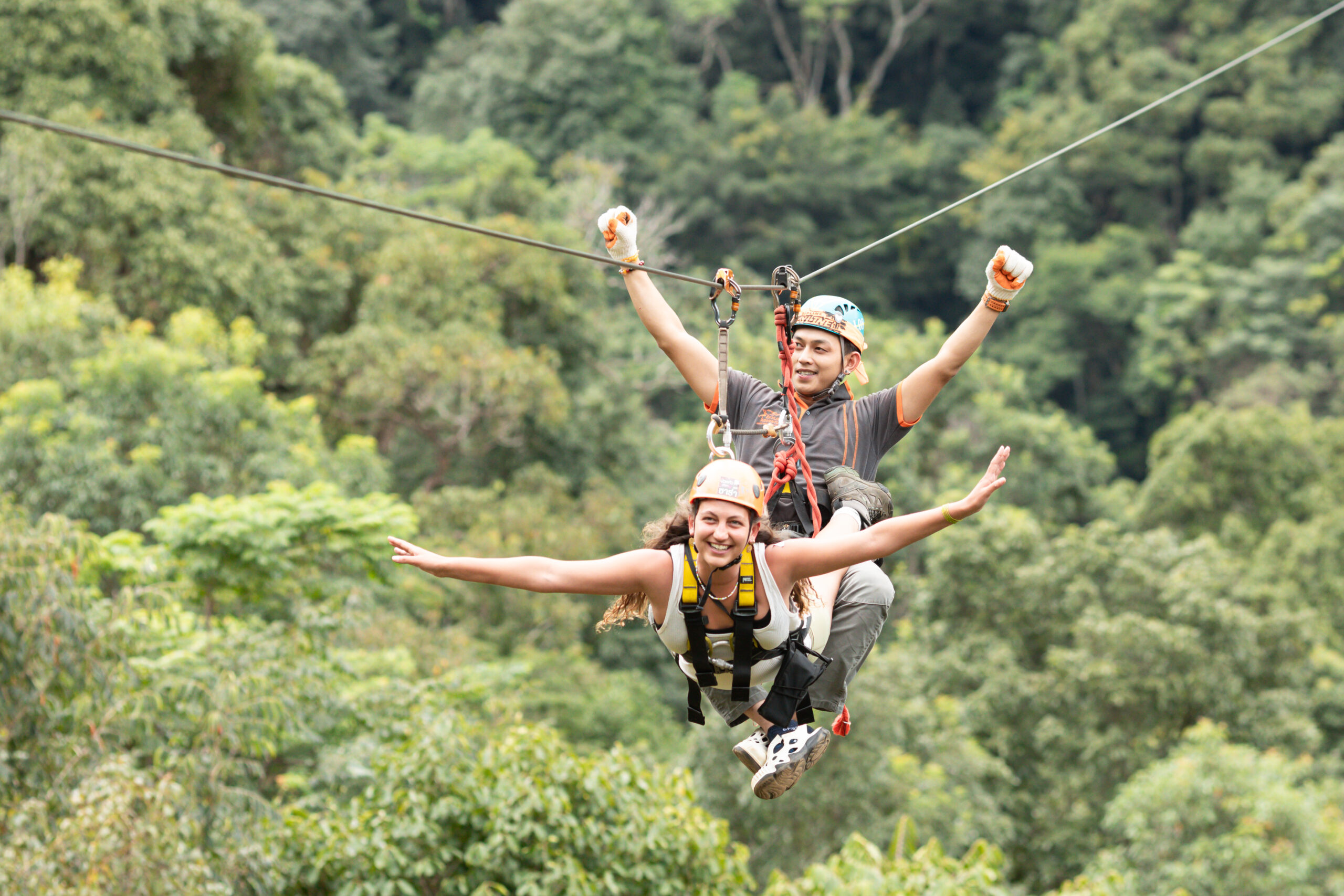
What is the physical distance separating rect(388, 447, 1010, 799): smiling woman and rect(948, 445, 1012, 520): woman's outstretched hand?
0.07 ft

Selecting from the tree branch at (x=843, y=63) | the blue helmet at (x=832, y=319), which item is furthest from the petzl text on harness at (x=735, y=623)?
the tree branch at (x=843, y=63)

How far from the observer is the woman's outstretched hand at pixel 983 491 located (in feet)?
10.1

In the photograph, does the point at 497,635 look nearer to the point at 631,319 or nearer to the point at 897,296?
the point at 631,319

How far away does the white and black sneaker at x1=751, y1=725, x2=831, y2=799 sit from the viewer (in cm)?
386

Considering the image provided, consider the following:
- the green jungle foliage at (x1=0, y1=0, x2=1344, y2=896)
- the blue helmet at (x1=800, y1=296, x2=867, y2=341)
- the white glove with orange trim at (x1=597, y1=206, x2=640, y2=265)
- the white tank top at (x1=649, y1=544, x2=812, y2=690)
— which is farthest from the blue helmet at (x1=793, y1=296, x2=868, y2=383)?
the green jungle foliage at (x1=0, y1=0, x2=1344, y2=896)

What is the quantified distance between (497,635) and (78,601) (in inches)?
389

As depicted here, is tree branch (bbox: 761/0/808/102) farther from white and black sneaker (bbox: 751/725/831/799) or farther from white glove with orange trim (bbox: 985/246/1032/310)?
white and black sneaker (bbox: 751/725/831/799)

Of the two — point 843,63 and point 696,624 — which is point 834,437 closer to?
point 696,624

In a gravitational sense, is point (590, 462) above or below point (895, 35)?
below

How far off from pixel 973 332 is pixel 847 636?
976 mm

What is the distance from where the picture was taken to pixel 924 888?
8820mm

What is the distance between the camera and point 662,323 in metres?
4.23

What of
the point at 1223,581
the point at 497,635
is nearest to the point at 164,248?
the point at 497,635

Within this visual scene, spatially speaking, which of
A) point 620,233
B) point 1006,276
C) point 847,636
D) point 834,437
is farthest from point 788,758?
point 620,233
